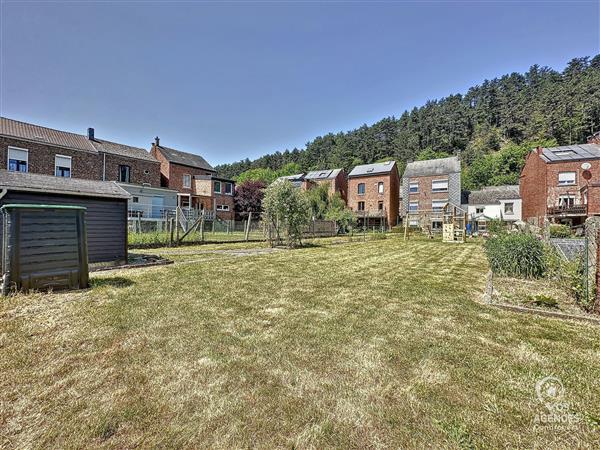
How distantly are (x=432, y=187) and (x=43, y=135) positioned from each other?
43.5 meters

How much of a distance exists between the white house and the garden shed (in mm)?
38364

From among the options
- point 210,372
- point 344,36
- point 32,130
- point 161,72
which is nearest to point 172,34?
point 161,72

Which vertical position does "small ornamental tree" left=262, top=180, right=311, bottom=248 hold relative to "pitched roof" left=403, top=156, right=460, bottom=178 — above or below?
below

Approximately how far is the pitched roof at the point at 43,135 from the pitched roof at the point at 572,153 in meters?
46.0

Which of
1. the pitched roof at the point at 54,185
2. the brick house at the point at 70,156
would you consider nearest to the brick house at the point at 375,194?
the brick house at the point at 70,156

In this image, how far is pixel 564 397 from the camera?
90.2 inches

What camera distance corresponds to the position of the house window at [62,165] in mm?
22922

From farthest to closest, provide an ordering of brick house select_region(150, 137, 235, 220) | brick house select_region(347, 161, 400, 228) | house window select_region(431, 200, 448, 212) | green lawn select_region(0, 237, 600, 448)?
brick house select_region(347, 161, 400, 228) → house window select_region(431, 200, 448, 212) → brick house select_region(150, 137, 235, 220) → green lawn select_region(0, 237, 600, 448)

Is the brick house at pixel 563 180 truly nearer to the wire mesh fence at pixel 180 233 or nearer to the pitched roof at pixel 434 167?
the pitched roof at pixel 434 167

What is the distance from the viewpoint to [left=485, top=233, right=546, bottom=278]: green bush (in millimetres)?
7246

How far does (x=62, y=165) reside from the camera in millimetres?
23281

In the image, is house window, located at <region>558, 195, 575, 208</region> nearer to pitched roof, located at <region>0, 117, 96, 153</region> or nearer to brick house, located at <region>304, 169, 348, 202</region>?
brick house, located at <region>304, 169, 348, 202</region>

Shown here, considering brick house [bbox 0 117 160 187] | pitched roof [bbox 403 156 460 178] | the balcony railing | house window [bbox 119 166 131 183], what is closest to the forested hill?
pitched roof [bbox 403 156 460 178]

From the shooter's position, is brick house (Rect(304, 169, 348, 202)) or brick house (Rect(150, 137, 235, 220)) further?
brick house (Rect(304, 169, 348, 202))
